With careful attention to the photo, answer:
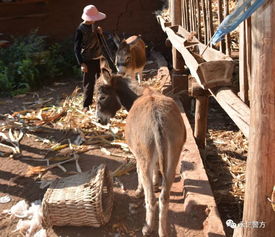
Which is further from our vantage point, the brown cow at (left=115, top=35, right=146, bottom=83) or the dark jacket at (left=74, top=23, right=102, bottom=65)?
the brown cow at (left=115, top=35, right=146, bottom=83)

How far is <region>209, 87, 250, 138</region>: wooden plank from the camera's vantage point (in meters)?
3.76

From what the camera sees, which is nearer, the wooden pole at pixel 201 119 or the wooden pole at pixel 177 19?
the wooden pole at pixel 201 119

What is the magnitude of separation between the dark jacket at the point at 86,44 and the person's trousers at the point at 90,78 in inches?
6.3

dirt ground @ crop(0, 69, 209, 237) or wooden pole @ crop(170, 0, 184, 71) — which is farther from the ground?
wooden pole @ crop(170, 0, 184, 71)

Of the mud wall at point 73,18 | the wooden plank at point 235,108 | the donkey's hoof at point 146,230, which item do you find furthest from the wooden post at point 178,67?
the mud wall at point 73,18

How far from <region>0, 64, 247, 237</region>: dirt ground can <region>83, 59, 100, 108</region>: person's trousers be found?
1.08m

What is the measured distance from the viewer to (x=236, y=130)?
7.91 meters

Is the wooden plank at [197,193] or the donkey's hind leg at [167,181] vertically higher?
the donkey's hind leg at [167,181]

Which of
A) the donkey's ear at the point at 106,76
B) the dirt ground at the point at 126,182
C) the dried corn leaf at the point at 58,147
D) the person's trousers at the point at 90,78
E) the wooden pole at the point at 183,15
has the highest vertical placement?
the wooden pole at the point at 183,15

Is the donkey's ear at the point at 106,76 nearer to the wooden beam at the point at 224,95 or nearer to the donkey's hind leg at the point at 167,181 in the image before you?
the wooden beam at the point at 224,95

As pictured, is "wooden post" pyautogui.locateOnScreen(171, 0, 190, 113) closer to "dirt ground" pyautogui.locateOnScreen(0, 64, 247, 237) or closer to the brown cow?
"dirt ground" pyautogui.locateOnScreen(0, 64, 247, 237)

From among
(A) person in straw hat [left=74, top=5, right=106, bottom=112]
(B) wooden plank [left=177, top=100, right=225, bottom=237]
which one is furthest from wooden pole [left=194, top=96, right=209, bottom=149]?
(A) person in straw hat [left=74, top=5, right=106, bottom=112]

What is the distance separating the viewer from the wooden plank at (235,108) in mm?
3764

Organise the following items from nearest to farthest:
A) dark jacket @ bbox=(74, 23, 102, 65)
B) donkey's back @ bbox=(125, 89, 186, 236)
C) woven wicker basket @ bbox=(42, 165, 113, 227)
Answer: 1. donkey's back @ bbox=(125, 89, 186, 236)
2. woven wicker basket @ bbox=(42, 165, 113, 227)
3. dark jacket @ bbox=(74, 23, 102, 65)
